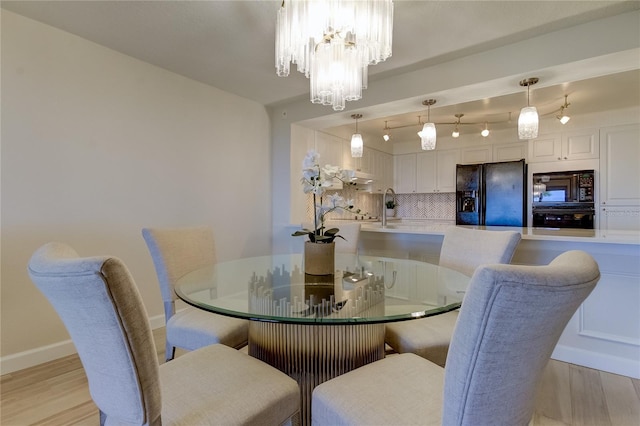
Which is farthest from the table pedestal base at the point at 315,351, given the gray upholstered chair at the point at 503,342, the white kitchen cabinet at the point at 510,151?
the white kitchen cabinet at the point at 510,151

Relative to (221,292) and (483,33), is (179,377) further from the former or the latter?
(483,33)

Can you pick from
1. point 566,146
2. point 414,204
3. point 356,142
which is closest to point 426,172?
point 414,204

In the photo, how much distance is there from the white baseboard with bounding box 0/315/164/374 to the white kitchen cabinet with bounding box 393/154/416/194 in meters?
5.23

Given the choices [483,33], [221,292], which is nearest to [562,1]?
[483,33]

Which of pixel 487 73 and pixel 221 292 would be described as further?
pixel 487 73

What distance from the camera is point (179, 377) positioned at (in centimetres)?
108

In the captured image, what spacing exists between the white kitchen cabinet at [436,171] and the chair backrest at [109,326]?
17.8 ft

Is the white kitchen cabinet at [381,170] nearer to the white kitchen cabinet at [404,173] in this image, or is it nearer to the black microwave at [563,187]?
the white kitchen cabinet at [404,173]

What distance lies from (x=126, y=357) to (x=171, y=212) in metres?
2.36

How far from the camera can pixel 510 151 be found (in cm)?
488

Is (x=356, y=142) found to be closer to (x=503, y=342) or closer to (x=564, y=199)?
(x=503, y=342)

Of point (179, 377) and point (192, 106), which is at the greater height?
point (192, 106)

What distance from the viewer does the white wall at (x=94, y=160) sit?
81.7 inches

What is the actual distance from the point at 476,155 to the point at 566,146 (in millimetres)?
1181
